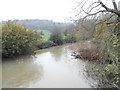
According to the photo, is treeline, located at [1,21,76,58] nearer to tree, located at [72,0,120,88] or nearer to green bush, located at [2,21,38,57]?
green bush, located at [2,21,38,57]

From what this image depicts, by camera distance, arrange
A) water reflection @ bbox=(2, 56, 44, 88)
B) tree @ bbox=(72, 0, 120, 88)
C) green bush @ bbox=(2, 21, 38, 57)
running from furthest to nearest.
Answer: green bush @ bbox=(2, 21, 38, 57) → water reflection @ bbox=(2, 56, 44, 88) → tree @ bbox=(72, 0, 120, 88)

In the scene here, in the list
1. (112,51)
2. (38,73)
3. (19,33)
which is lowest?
(38,73)

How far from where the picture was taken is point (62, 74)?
31.3 ft

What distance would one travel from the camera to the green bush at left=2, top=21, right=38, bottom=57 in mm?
14414

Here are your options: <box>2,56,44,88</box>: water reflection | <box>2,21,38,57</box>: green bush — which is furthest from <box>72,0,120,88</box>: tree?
<box>2,21,38,57</box>: green bush

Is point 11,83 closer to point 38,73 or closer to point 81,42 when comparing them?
point 38,73

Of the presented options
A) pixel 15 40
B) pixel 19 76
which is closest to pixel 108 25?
pixel 19 76

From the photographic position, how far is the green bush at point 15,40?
14414 mm

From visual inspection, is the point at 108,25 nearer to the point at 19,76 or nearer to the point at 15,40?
the point at 19,76

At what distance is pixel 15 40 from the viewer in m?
14.8

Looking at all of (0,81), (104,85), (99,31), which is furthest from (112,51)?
(0,81)

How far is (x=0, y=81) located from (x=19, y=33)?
7.12 m

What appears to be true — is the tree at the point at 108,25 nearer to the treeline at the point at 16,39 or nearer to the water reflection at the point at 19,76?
the water reflection at the point at 19,76

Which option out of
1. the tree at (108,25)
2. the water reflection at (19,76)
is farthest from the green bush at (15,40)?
the tree at (108,25)
